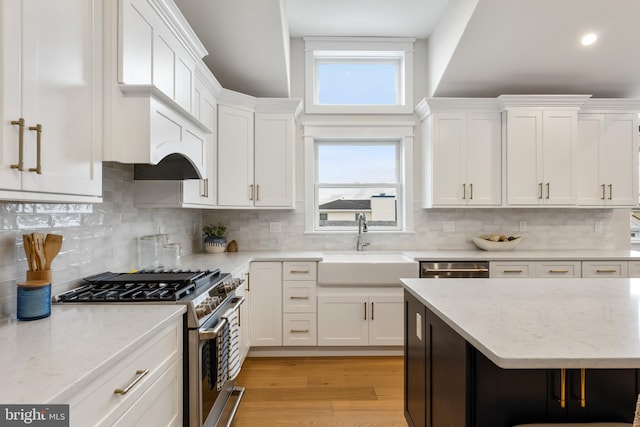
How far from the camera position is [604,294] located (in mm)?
1640

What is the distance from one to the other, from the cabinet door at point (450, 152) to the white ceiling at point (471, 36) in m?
0.41

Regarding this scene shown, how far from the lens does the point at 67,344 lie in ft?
3.40

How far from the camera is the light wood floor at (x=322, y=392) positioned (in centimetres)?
220

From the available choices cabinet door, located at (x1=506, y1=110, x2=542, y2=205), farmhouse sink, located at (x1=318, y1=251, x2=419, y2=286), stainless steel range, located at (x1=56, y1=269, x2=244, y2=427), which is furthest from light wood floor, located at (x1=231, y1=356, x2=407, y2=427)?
cabinet door, located at (x1=506, y1=110, x2=542, y2=205)

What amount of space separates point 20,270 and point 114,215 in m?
0.69

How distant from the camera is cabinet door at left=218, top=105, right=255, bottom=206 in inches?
126

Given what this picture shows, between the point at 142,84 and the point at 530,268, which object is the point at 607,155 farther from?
the point at 142,84

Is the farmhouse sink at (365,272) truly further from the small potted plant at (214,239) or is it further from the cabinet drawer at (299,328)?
the small potted plant at (214,239)

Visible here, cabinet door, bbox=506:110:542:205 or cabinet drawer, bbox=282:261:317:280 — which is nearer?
cabinet drawer, bbox=282:261:317:280

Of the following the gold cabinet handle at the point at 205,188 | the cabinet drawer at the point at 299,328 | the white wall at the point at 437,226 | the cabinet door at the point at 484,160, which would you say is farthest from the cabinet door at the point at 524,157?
the gold cabinet handle at the point at 205,188

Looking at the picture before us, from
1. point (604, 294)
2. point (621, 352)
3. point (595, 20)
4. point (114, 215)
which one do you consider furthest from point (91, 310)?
point (595, 20)

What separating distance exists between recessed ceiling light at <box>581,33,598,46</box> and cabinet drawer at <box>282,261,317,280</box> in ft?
10.3

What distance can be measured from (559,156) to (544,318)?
281 centimetres

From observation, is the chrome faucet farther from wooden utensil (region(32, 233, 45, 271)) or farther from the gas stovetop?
wooden utensil (region(32, 233, 45, 271))
